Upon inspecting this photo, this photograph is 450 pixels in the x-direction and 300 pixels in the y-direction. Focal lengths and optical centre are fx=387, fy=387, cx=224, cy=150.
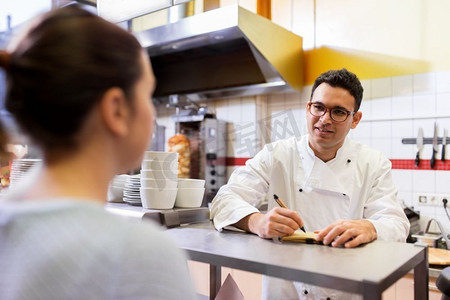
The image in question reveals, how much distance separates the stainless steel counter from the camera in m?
0.79

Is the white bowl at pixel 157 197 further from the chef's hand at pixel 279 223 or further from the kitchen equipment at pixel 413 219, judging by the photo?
the kitchen equipment at pixel 413 219

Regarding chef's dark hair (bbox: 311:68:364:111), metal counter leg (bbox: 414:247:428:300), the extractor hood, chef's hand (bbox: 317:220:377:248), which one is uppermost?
the extractor hood

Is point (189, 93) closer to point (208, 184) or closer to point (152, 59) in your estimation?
point (152, 59)

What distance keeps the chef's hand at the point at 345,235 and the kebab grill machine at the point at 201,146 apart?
234 centimetres

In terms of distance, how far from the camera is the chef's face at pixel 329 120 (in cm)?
169

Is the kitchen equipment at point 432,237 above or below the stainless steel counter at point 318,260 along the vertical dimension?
below

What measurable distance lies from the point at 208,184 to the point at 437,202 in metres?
1.83

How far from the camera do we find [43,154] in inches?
23.4

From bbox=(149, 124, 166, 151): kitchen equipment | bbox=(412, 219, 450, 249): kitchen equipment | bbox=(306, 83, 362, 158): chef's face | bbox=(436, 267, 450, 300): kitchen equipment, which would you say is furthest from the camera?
bbox=(149, 124, 166, 151): kitchen equipment

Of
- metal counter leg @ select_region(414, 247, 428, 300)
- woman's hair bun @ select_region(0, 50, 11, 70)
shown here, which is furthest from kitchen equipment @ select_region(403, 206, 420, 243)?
woman's hair bun @ select_region(0, 50, 11, 70)

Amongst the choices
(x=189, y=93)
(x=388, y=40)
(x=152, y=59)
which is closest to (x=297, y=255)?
(x=388, y=40)

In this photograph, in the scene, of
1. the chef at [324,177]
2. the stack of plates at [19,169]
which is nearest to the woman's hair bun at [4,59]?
the chef at [324,177]

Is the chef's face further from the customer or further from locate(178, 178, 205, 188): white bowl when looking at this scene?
the customer

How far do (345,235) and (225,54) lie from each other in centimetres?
270
